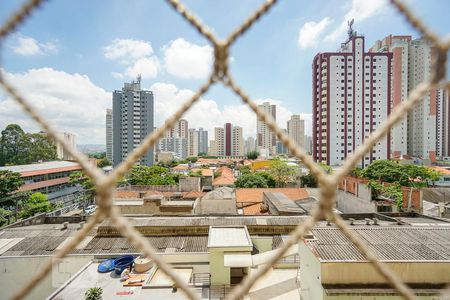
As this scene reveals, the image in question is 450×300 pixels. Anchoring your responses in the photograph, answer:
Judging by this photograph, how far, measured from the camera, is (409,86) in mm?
36062

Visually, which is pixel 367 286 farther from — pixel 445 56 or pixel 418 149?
pixel 418 149

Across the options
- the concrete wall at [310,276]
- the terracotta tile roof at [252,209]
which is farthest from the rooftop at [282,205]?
the concrete wall at [310,276]

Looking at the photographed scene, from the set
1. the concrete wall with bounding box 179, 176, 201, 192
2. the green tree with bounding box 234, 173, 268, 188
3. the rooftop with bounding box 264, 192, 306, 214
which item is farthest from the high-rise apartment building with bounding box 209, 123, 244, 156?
the rooftop with bounding box 264, 192, 306, 214

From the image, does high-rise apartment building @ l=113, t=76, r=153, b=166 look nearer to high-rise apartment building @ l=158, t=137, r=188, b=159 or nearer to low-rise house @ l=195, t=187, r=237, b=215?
high-rise apartment building @ l=158, t=137, r=188, b=159

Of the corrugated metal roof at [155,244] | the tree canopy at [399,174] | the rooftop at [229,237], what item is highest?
the tree canopy at [399,174]

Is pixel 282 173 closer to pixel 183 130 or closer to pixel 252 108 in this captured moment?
pixel 252 108

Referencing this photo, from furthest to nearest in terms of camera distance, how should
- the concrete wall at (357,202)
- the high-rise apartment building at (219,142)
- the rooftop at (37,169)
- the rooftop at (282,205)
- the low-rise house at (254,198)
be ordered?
1. the high-rise apartment building at (219,142)
2. the rooftop at (37,169)
3. the low-rise house at (254,198)
4. the concrete wall at (357,202)
5. the rooftop at (282,205)

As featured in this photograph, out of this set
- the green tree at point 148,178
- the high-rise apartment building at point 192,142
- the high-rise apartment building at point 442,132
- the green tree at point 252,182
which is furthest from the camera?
the high-rise apartment building at point 192,142

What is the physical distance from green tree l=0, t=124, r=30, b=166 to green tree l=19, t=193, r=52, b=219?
1647 centimetres

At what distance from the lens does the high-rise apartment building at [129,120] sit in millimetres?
38094

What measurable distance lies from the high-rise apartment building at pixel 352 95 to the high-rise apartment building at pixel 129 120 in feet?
75.7

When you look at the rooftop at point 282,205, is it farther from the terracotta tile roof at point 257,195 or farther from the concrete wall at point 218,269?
the concrete wall at point 218,269

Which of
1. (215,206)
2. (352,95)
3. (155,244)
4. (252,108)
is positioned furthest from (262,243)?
(352,95)

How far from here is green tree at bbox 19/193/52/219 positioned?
13.0m
